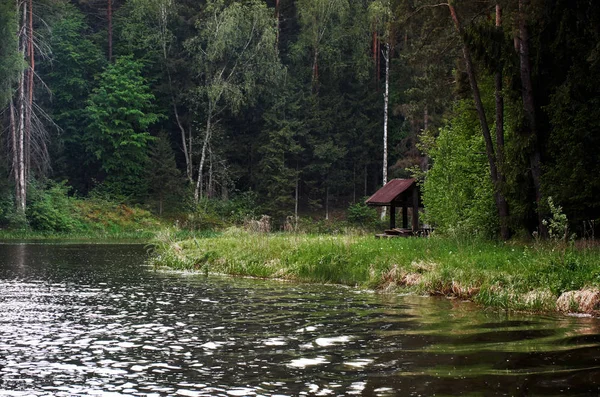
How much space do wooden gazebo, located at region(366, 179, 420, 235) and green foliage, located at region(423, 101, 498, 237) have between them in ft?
2.38

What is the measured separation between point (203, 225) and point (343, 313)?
40.7 meters

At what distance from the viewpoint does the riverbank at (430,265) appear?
16.8 metres

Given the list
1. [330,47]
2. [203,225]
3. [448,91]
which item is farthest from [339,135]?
[448,91]

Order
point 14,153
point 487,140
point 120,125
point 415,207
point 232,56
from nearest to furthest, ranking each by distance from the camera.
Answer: point 487,140 → point 415,207 → point 14,153 → point 232,56 → point 120,125

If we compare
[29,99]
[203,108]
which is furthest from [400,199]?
[203,108]

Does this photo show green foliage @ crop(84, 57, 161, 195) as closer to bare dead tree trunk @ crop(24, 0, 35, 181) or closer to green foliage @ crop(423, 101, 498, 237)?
bare dead tree trunk @ crop(24, 0, 35, 181)

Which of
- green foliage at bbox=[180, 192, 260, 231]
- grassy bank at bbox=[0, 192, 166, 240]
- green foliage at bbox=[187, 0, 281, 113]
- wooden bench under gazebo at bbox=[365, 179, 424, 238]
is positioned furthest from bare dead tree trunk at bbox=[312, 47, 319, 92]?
wooden bench under gazebo at bbox=[365, 179, 424, 238]

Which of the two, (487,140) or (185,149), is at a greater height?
(185,149)

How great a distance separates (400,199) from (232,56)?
2930 centimetres

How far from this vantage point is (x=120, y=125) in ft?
196

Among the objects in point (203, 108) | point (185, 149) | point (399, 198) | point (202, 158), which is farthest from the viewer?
point (185, 149)

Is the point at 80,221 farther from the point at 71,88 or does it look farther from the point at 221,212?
the point at 71,88

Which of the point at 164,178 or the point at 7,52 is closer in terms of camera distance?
the point at 7,52

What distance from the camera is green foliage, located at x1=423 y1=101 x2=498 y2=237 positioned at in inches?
1073
